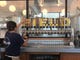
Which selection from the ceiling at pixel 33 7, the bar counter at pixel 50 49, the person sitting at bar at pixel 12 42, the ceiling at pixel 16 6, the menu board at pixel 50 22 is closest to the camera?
the person sitting at bar at pixel 12 42

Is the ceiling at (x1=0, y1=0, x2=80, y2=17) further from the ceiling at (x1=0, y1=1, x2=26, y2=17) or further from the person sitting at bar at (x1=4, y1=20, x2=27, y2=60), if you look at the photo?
the person sitting at bar at (x1=4, y1=20, x2=27, y2=60)

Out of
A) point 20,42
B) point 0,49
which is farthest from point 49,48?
point 0,49

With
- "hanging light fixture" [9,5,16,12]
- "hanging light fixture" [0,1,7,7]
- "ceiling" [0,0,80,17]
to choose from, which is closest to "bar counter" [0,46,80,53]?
"ceiling" [0,0,80,17]

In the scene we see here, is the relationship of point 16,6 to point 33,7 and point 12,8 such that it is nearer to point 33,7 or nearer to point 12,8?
point 12,8

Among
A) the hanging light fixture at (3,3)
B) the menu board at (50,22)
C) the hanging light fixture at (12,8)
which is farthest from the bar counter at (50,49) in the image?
the hanging light fixture at (3,3)

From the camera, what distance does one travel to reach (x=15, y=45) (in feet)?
13.9

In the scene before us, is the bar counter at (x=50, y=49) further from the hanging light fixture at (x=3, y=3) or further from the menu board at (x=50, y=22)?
the hanging light fixture at (x=3, y=3)

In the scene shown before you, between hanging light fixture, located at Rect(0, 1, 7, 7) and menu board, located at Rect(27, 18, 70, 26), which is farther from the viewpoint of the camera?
hanging light fixture, located at Rect(0, 1, 7, 7)

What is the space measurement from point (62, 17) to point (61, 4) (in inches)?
19.1

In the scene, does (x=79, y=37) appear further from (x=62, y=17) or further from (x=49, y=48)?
(x=49, y=48)

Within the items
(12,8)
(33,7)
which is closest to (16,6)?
(12,8)

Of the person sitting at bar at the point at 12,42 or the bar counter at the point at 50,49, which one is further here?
the bar counter at the point at 50,49

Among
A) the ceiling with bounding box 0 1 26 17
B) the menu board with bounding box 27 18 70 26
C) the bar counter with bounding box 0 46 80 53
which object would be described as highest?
the ceiling with bounding box 0 1 26 17

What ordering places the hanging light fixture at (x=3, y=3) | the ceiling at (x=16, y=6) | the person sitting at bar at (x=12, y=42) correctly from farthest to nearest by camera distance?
1. the hanging light fixture at (x=3, y=3)
2. the ceiling at (x=16, y=6)
3. the person sitting at bar at (x=12, y=42)
